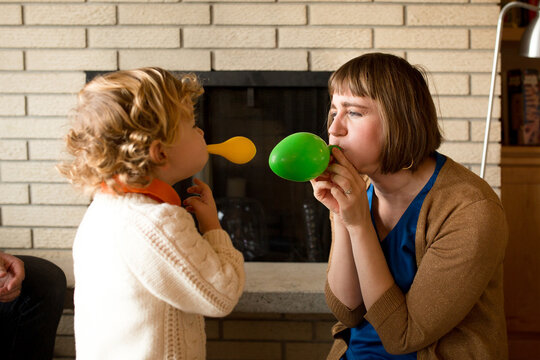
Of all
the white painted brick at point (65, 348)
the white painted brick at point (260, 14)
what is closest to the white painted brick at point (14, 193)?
the white painted brick at point (65, 348)

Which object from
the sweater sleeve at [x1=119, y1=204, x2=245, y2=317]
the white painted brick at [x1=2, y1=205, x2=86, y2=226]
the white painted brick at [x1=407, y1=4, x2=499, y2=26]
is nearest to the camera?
the sweater sleeve at [x1=119, y1=204, x2=245, y2=317]

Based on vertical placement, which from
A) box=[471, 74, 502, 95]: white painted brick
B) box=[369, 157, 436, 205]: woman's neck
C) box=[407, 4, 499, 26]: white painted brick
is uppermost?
box=[407, 4, 499, 26]: white painted brick

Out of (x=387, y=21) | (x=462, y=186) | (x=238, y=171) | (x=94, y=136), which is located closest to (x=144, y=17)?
(x=238, y=171)

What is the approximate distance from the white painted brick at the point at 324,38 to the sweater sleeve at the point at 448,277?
38.6 inches

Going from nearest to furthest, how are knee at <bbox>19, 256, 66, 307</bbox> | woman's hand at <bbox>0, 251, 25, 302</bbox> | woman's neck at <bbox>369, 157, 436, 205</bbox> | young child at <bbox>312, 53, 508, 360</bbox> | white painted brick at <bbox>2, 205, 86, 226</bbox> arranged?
young child at <bbox>312, 53, 508, 360</bbox> → woman's neck at <bbox>369, 157, 436, 205</bbox> → woman's hand at <bbox>0, 251, 25, 302</bbox> → knee at <bbox>19, 256, 66, 307</bbox> → white painted brick at <bbox>2, 205, 86, 226</bbox>

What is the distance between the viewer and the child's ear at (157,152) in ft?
2.68

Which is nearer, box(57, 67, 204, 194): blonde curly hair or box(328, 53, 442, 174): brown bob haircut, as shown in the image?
box(57, 67, 204, 194): blonde curly hair

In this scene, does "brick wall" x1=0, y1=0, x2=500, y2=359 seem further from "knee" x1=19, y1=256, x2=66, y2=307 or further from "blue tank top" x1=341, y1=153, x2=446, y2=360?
"blue tank top" x1=341, y1=153, x2=446, y2=360

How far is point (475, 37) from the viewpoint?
173cm

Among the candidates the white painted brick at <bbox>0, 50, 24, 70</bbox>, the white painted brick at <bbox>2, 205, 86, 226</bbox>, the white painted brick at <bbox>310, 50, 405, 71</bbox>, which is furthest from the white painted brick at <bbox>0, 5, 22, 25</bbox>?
the white painted brick at <bbox>310, 50, 405, 71</bbox>

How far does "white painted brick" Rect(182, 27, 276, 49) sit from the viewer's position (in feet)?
5.74

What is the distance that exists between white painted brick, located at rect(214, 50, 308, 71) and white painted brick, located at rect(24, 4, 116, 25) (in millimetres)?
415

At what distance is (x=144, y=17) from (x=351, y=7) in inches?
29.1

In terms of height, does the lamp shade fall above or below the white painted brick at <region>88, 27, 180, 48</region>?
below
